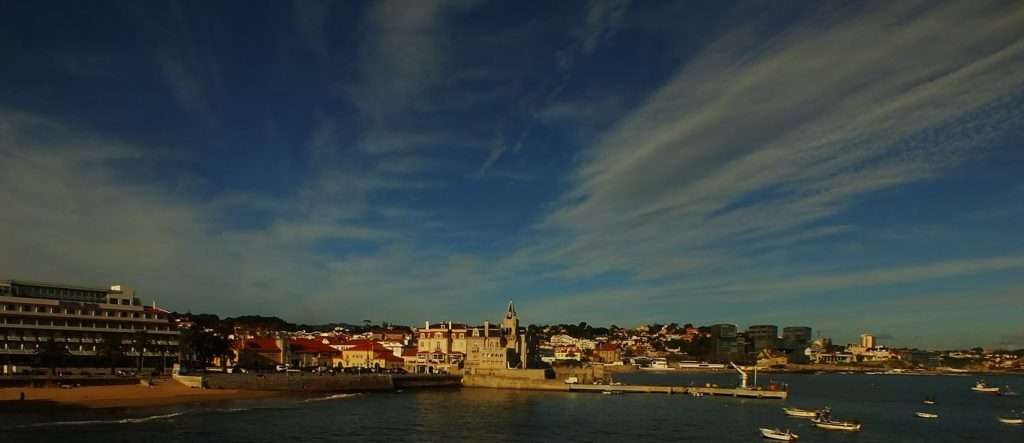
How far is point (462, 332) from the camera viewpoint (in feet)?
510

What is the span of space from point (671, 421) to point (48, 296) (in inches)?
2960

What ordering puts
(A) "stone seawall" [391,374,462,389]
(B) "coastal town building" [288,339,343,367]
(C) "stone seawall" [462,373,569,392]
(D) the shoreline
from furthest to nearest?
(B) "coastal town building" [288,339,343,367]
(C) "stone seawall" [462,373,569,392]
(A) "stone seawall" [391,374,462,389]
(D) the shoreline

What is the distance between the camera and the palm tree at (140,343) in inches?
3767

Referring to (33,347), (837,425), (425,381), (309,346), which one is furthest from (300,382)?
(837,425)

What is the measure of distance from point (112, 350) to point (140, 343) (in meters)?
4.09

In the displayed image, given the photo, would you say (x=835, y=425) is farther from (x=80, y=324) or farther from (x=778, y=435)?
(x=80, y=324)

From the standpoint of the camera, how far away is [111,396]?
77438mm

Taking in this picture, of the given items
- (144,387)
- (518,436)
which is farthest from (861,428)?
(144,387)

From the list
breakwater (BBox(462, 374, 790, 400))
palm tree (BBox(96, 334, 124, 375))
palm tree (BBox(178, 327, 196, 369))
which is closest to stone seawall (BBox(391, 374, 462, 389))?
breakwater (BBox(462, 374, 790, 400))

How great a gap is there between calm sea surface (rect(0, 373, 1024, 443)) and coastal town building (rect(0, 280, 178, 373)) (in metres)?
24.9

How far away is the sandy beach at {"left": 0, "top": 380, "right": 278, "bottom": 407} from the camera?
73.8 metres

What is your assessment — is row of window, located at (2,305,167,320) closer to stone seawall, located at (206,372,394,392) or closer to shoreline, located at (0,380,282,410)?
shoreline, located at (0,380,282,410)

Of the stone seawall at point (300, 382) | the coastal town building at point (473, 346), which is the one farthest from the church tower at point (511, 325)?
the stone seawall at point (300, 382)

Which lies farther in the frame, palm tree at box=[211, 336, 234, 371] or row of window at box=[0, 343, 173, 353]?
palm tree at box=[211, 336, 234, 371]
